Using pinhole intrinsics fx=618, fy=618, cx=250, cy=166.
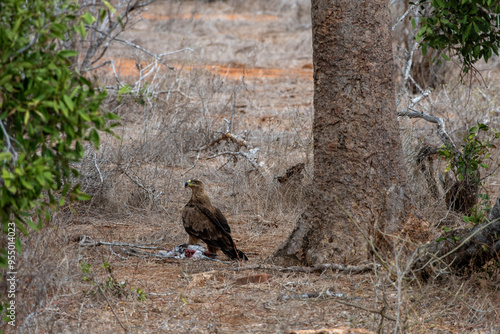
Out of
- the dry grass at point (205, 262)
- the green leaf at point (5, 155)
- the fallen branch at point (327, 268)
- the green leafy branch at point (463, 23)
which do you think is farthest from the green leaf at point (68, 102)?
the green leafy branch at point (463, 23)

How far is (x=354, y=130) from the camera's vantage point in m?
4.81

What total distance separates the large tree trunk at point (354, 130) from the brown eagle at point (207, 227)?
2.91 ft

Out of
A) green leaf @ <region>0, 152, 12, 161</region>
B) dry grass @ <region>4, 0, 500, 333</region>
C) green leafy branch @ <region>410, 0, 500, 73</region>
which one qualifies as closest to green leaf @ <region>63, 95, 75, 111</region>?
green leaf @ <region>0, 152, 12, 161</region>

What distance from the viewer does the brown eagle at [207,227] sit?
5.52m

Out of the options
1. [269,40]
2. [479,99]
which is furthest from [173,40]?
[479,99]

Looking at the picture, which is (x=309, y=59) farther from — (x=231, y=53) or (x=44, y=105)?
(x=44, y=105)

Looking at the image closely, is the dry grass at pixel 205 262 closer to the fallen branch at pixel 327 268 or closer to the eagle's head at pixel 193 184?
the fallen branch at pixel 327 268

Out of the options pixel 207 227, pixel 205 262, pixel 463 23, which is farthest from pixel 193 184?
pixel 463 23

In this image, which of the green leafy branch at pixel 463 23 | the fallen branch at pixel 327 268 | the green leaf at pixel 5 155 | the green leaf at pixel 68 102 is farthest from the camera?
the green leafy branch at pixel 463 23

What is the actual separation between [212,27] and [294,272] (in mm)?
16987

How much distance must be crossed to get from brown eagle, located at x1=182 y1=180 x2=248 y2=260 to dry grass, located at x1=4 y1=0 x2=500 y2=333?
190mm

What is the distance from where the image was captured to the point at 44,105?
9.20 feet

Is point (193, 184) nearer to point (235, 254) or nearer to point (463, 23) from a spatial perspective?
point (235, 254)

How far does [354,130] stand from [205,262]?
177 cm
